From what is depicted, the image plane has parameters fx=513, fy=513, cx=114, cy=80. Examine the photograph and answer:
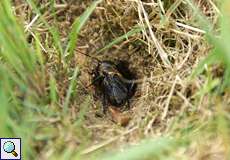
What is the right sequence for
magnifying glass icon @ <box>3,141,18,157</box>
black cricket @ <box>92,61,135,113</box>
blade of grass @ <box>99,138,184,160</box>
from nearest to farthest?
blade of grass @ <box>99,138,184,160</box> → magnifying glass icon @ <box>3,141,18,157</box> → black cricket @ <box>92,61,135,113</box>

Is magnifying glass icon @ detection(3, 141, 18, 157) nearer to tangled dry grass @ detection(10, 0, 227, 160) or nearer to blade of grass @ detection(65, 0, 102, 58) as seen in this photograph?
tangled dry grass @ detection(10, 0, 227, 160)

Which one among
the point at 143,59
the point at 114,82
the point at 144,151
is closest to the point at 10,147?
the point at 144,151

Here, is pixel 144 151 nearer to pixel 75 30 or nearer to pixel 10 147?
pixel 10 147

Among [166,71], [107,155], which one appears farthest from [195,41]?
[107,155]

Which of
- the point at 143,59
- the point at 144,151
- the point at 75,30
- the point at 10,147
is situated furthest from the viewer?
the point at 143,59

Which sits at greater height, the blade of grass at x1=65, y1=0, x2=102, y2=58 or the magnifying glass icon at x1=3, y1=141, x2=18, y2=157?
the blade of grass at x1=65, y1=0, x2=102, y2=58

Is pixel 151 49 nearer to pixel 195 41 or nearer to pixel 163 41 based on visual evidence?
pixel 163 41

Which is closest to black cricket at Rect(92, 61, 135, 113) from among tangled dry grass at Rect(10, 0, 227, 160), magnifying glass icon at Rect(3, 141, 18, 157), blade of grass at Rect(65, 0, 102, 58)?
tangled dry grass at Rect(10, 0, 227, 160)
